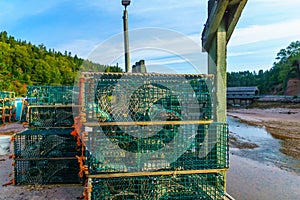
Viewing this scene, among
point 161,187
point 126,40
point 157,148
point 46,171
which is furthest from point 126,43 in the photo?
point 161,187

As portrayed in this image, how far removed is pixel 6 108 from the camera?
13.9m

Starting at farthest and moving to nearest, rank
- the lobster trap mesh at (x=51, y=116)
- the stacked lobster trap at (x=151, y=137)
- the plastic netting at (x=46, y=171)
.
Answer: the lobster trap mesh at (x=51, y=116) < the plastic netting at (x=46, y=171) < the stacked lobster trap at (x=151, y=137)

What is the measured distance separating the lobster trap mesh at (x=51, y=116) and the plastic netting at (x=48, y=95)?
0.32 meters

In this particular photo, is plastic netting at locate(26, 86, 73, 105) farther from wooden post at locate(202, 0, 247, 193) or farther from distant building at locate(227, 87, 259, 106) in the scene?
distant building at locate(227, 87, 259, 106)

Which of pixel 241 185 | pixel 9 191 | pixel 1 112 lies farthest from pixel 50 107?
pixel 1 112

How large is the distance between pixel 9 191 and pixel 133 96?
8.60 ft

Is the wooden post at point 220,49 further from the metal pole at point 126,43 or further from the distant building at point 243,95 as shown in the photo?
the distant building at point 243,95

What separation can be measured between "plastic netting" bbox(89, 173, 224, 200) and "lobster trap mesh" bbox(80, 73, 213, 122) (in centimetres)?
63

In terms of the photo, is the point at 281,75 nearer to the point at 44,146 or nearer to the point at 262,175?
the point at 262,175

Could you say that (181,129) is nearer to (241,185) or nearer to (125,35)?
(125,35)

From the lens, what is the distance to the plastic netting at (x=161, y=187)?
2504 millimetres

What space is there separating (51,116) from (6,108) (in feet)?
32.8

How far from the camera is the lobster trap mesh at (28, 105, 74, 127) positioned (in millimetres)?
5648

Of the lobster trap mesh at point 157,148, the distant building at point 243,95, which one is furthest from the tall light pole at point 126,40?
the distant building at point 243,95
